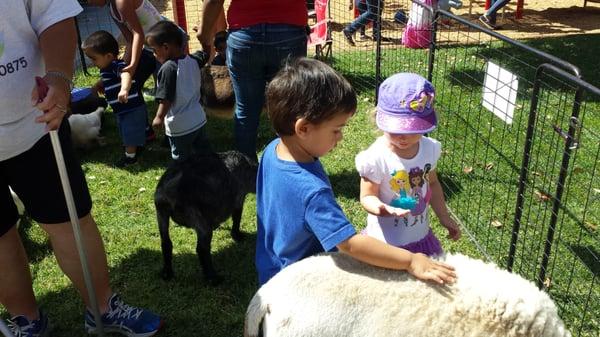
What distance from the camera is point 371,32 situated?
11344mm

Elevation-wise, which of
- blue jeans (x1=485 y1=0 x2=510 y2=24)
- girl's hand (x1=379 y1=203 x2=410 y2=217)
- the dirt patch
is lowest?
the dirt patch

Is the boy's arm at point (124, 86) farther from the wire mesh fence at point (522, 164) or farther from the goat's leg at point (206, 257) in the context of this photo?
the wire mesh fence at point (522, 164)

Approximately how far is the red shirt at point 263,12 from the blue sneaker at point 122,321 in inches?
84.5

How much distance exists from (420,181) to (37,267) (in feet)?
9.36

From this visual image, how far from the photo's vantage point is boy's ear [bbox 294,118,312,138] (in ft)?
6.49

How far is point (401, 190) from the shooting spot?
258cm

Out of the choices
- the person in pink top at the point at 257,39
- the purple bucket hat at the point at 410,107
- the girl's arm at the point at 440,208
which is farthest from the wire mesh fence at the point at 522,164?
the person in pink top at the point at 257,39

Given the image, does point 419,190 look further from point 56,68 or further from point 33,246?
point 33,246

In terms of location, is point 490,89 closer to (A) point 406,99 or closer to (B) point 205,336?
(A) point 406,99

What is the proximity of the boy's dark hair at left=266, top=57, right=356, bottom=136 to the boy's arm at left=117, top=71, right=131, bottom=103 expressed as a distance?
3.36 meters

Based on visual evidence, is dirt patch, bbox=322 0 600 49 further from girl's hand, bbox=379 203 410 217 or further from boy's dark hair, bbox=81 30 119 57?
girl's hand, bbox=379 203 410 217

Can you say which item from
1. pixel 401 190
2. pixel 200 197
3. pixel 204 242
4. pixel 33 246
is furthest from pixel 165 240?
pixel 401 190

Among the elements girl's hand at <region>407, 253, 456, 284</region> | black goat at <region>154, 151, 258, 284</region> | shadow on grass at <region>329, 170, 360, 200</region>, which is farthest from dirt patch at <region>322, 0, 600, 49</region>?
girl's hand at <region>407, 253, 456, 284</region>

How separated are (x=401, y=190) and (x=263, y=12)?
6.65 ft
